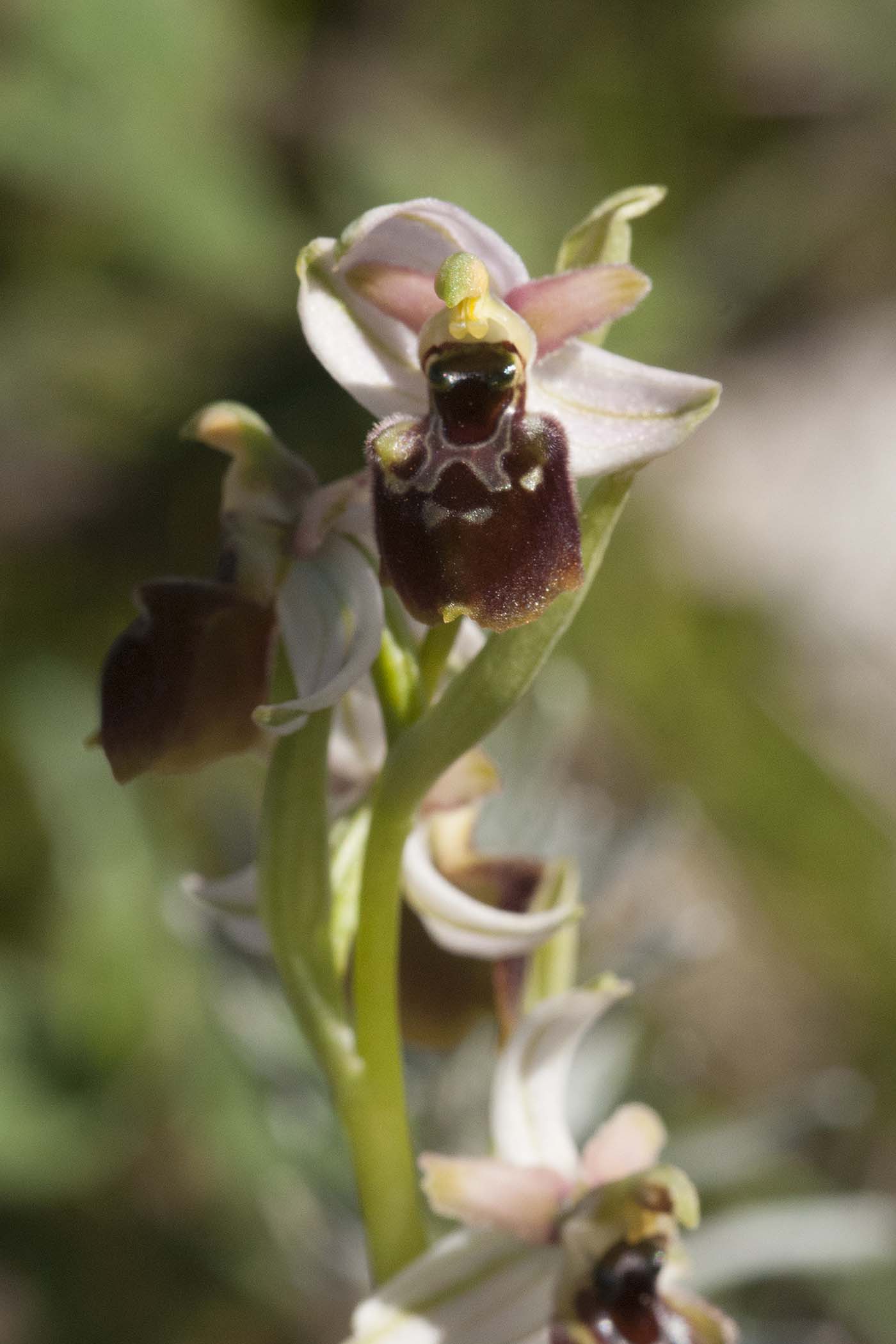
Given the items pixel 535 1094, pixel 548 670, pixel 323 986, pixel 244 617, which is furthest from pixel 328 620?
pixel 548 670

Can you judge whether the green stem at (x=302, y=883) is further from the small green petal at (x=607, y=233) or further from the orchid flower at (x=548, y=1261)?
the small green petal at (x=607, y=233)

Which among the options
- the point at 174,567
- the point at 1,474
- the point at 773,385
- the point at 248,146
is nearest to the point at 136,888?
the point at 174,567

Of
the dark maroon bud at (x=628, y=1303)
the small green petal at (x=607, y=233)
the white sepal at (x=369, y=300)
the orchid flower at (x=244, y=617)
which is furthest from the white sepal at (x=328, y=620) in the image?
the dark maroon bud at (x=628, y=1303)

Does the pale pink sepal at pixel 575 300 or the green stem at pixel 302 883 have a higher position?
the pale pink sepal at pixel 575 300

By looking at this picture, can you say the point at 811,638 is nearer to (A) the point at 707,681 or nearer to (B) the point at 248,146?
(A) the point at 707,681

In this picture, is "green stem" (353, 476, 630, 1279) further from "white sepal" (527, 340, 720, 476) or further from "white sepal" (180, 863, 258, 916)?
"white sepal" (180, 863, 258, 916)

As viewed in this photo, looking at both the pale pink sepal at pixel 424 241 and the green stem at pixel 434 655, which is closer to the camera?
the pale pink sepal at pixel 424 241

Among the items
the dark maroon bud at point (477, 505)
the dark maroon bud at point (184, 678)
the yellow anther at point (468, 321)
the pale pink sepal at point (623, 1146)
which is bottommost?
the pale pink sepal at point (623, 1146)
